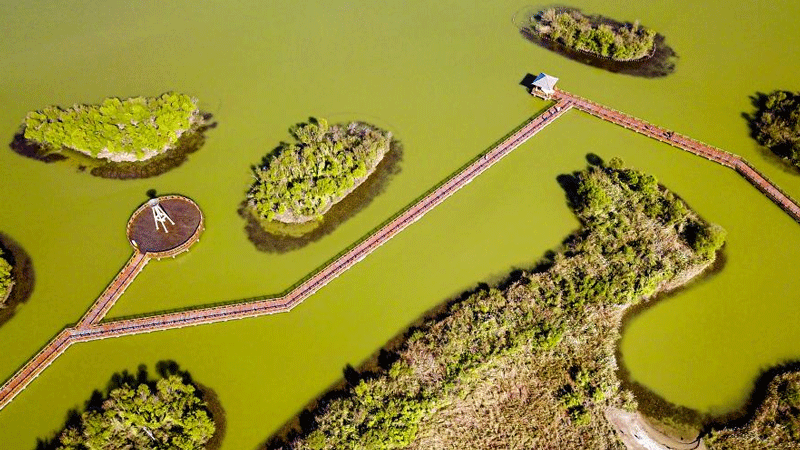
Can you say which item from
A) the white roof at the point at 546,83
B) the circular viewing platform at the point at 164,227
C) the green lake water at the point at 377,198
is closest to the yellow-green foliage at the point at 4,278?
the green lake water at the point at 377,198

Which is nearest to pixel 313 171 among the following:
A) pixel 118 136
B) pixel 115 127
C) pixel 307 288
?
pixel 307 288

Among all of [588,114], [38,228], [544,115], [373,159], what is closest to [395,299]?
[373,159]

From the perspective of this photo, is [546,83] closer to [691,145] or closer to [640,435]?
[691,145]

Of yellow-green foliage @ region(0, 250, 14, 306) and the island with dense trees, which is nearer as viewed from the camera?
yellow-green foliage @ region(0, 250, 14, 306)

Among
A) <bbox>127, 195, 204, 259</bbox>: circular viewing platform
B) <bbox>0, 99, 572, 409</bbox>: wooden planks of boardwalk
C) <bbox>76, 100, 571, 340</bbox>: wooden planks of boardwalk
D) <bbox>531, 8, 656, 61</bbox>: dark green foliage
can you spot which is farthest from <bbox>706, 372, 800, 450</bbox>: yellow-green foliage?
<bbox>127, 195, 204, 259</bbox>: circular viewing platform

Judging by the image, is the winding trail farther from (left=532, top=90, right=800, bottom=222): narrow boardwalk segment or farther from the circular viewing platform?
the circular viewing platform
